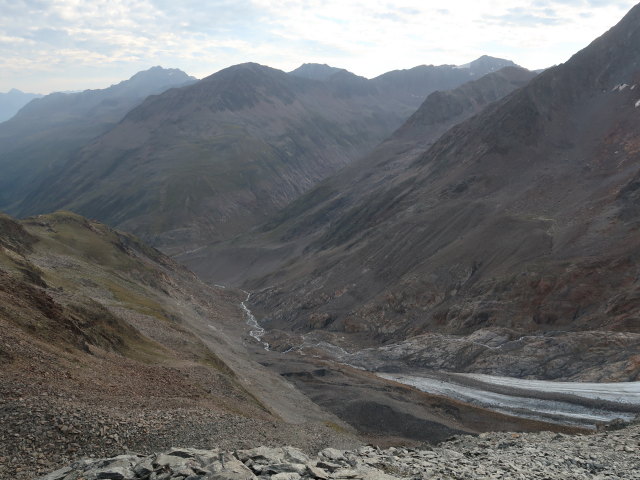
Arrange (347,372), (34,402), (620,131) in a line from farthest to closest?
(620,131) → (347,372) → (34,402)

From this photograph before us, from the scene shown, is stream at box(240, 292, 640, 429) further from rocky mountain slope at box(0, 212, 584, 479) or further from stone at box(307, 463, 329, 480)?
stone at box(307, 463, 329, 480)

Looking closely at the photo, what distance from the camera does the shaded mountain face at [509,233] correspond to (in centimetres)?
7988

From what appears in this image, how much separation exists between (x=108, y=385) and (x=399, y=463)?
17301 millimetres

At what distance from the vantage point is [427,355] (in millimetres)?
79625

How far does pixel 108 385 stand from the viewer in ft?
106

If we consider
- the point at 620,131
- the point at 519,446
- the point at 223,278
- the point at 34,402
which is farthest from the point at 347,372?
the point at 223,278

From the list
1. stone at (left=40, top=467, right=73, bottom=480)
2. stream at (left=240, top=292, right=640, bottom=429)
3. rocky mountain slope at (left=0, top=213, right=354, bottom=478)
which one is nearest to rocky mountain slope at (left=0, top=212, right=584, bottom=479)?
rocky mountain slope at (left=0, top=213, right=354, bottom=478)

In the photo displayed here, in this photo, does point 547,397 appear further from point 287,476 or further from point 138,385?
point 287,476

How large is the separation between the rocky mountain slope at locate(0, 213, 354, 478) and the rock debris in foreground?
3603 millimetres

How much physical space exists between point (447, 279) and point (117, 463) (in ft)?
273

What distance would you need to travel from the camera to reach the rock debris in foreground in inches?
761

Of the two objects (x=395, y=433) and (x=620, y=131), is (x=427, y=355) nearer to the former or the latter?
(x=395, y=433)

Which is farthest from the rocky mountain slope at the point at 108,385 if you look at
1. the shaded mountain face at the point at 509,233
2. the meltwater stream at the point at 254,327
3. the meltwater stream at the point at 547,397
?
the shaded mountain face at the point at 509,233

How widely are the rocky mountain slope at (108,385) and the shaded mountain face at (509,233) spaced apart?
35.1 meters
